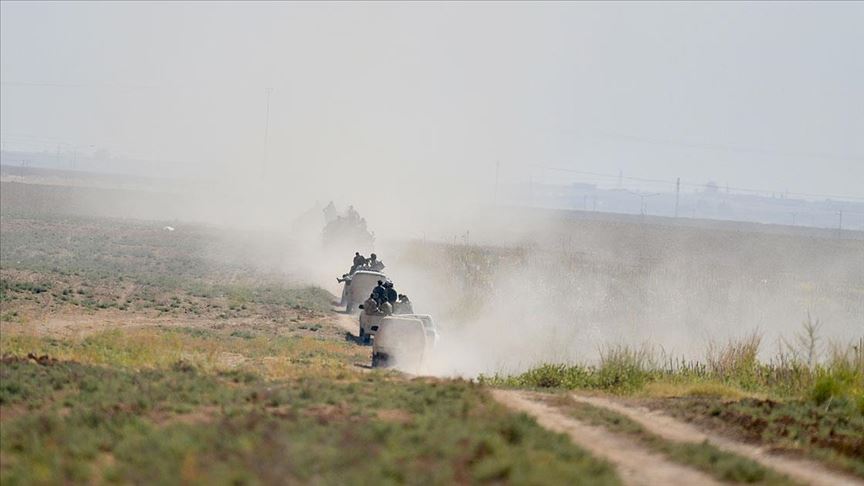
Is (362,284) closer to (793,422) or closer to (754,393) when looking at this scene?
(754,393)

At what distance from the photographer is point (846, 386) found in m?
20.7

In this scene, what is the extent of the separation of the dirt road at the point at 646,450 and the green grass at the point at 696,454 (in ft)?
0.49

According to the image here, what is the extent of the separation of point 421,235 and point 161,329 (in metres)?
72.4

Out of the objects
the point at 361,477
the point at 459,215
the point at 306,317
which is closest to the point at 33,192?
the point at 459,215

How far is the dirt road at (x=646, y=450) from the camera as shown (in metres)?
13.3

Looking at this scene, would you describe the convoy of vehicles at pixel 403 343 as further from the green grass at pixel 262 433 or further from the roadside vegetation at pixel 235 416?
the green grass at pixel 262 433

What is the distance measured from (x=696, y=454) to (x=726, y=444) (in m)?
2.04

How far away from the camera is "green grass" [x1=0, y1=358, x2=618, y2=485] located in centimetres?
1125

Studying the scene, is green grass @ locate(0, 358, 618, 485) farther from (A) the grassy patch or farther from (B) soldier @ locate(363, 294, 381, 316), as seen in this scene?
(B) soldier @ locate(363, 294, 381, 316)

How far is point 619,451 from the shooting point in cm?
1452

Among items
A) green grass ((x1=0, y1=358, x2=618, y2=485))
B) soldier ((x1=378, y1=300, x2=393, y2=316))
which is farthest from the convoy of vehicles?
green grass ((x1=0, y1=358, x2=618, y2=485))

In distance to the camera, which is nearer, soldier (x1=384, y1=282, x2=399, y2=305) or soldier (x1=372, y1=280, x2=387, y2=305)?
soldier (x1=372, y1=280, x2=387, y2=305)

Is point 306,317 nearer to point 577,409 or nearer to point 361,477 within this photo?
point 577,409

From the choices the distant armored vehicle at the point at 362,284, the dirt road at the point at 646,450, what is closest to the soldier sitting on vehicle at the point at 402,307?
the distant armored vehicle at the point at 362,284
